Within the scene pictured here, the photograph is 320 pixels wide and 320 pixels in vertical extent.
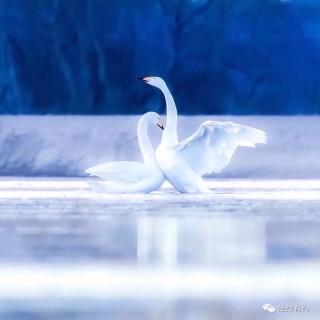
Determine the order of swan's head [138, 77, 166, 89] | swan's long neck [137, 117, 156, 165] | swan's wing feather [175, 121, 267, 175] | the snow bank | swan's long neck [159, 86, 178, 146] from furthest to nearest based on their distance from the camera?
the snow bank → swan's head [138, 77, 166, 89] → swan's long neck [137, 117, 156, 165] → swan's long neck [159, 86, 178, 146] → swan's wing feather [175, 121, 267, 175]

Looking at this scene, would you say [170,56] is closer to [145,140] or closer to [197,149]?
[145,140]

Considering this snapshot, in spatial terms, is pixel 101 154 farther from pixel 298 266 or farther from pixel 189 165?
pixel 298 266

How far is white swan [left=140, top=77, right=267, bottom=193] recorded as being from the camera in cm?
648

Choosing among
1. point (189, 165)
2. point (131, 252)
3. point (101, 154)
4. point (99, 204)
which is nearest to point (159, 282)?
point (131, 252)

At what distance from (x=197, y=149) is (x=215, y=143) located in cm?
12

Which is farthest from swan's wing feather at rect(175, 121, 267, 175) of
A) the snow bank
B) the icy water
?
the snow bank

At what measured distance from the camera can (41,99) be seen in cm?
810

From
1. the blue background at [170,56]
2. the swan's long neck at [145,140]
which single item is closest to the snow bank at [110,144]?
the blue background at [170,56]

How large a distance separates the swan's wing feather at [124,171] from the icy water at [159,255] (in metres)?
0.16

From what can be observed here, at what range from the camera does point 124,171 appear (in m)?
6.61

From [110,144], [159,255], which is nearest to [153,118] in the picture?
[110,144]

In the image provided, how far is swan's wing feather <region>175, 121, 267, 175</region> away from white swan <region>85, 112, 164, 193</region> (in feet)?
0.72

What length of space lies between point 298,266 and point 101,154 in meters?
4.54

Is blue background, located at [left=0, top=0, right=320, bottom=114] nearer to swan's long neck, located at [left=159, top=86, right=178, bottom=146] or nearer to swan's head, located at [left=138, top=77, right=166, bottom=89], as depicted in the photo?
swan's head, located at [left=138, top=77, right=166, bottom=89]
